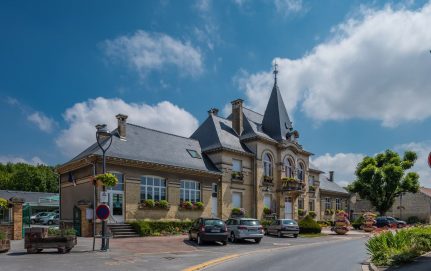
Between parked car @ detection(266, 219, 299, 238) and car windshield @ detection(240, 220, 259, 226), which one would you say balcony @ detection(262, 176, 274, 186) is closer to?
parked car @ detection(266, 219, 299, 238)

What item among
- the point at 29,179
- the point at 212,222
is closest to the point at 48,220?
the point at 29,179

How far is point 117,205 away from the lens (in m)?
26.0

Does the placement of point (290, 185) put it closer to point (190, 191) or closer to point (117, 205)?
point (190, 191)

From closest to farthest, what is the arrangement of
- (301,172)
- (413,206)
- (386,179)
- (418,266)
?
(418,266)
(301,172)
(386,179)
(413,206)

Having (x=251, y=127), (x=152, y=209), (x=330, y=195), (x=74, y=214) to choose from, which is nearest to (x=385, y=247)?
(x=152, y=209)

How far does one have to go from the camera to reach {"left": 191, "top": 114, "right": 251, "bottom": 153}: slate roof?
1366 inches

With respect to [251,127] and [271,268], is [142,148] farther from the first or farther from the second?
[271,268]

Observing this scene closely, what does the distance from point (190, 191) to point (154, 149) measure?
Result: 4181 millimetres

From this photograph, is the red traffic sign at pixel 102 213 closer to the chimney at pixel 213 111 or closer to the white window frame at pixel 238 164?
the white window frame at pixel 238 164

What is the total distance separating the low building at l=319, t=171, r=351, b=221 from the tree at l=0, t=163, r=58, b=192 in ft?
148

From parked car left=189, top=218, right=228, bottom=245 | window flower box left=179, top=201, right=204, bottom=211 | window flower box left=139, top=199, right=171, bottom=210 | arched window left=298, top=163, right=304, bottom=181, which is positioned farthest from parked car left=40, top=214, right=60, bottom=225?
parked car left=189, top=218, right=228, bottom=245

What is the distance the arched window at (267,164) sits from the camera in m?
37.3

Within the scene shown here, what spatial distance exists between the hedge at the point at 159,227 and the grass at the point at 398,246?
14772 millimetres

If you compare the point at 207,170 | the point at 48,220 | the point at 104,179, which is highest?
the point at 207,170
